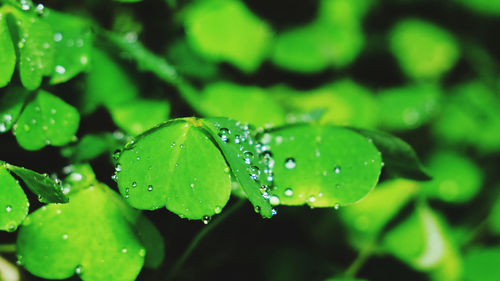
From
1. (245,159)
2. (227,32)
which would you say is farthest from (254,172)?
(227,32)

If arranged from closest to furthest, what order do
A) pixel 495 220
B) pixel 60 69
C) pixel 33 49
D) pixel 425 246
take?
pixel 33 49 < pixel 60 69 < pixel 425 246 < pixel 495 220

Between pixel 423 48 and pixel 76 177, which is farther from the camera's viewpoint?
pixel 423 48

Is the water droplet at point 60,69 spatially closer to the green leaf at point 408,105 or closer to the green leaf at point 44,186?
the green leaf at point 44,186

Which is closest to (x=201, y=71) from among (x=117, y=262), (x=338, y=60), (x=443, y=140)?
(x=338, y=60)

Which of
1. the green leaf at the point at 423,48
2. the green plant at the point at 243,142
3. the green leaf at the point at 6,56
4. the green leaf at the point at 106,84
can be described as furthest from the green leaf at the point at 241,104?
the green leaf at the point at 423,48

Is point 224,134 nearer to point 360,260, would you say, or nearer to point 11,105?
point 11,105

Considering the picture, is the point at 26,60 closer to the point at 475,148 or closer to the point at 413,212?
the point at 413,212
